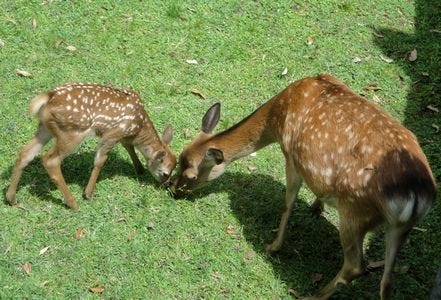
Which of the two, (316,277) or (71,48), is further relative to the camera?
(71,48)

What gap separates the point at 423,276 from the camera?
564cm

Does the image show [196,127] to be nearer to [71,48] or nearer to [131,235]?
[131,235]

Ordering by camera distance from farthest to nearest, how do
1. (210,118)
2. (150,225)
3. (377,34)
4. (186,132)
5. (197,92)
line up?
(377,34) < (197,92) < (186,132) < (210,118) < (150,225)

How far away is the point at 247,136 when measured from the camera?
600 centimetres

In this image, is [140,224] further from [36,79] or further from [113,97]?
[36,79]

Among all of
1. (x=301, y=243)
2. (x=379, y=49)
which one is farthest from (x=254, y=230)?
(x=379, y=49)

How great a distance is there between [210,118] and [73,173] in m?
1.44

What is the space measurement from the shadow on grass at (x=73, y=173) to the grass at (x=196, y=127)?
2 centimetres

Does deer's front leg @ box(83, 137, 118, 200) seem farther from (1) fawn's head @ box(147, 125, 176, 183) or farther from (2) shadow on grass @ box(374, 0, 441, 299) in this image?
(2) shadow on grass @ box(374, 0, 441, 299)

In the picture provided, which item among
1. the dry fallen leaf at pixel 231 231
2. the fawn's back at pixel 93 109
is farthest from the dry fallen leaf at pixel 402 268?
the fawn's back at pixel 93 109

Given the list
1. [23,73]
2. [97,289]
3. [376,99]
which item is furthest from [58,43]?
[376,99]

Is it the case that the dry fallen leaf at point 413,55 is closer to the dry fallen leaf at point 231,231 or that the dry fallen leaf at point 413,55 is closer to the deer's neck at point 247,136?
the deer's neck at point 247,136

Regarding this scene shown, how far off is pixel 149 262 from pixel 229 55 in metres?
3.29

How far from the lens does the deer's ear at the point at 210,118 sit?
20.2ft
